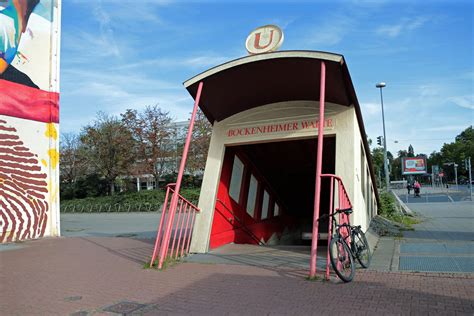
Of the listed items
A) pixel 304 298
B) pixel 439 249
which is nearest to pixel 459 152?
pixel 439 249

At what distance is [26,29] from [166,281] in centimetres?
1023

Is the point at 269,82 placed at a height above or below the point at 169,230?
above

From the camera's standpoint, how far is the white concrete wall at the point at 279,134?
25.9ft

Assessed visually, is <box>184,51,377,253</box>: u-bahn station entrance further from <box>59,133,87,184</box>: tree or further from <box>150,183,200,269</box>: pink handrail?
<box>59,133,87,184</box>: tree

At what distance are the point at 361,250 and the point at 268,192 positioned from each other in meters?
6.52

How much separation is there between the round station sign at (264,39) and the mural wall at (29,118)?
26.4ft

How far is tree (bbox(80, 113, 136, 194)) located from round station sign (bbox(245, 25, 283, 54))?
86.3 feet

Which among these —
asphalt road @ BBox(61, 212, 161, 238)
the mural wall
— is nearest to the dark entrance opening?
asphalt road @ BBox(61, 212, 161, 238)

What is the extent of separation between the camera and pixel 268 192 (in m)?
13.1

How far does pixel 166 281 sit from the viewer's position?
621cm

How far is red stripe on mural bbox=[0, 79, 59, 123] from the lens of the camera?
1185 cm

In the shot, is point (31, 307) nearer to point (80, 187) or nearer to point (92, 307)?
point (92, 307)

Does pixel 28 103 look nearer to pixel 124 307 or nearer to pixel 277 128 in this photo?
pixel 277 128

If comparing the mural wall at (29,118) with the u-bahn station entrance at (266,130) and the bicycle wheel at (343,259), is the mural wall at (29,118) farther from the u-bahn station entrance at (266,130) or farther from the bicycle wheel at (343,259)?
the bicycle wheel at (343,259)
